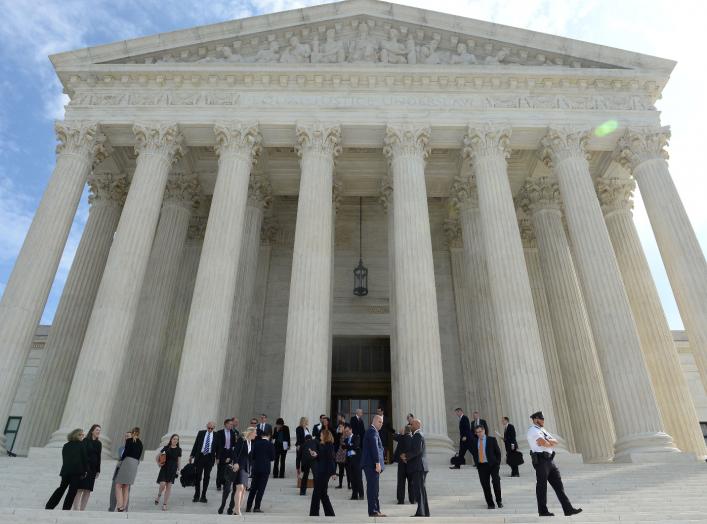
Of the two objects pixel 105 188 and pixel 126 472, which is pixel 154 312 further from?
pixel 126 472

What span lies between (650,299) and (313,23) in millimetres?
21721

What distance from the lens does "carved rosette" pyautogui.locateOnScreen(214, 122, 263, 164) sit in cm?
2550

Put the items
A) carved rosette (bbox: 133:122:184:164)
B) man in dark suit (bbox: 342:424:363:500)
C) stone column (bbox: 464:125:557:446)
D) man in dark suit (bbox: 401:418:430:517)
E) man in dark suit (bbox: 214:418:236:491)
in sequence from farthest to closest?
1. carved rosette (bbox: 133:122:184:164)
2. stone column (bbox: 464:125:557:446)
3. man in dark suit (bbox: 214:418:236:491)
4. man in dark suit (bbox: 342:424:363:500)
5. man in dark suit (bbox: 401:418:430:517)

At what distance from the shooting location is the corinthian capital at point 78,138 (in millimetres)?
25188

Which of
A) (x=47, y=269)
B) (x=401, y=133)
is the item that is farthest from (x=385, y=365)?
(x=47, y=269)

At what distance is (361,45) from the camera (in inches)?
1114

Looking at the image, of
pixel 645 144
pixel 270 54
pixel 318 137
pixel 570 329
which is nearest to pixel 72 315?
pixel 318 137

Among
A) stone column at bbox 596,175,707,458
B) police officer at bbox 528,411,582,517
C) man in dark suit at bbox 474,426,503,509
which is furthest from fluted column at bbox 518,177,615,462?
police officer at bbox 528,411,582,517

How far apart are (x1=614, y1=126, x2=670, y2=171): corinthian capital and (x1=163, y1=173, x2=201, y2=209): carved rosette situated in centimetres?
2207

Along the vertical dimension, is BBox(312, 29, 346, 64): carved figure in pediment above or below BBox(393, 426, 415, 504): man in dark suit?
above

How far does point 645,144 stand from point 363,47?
14461mm

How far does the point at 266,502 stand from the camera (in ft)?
43.9

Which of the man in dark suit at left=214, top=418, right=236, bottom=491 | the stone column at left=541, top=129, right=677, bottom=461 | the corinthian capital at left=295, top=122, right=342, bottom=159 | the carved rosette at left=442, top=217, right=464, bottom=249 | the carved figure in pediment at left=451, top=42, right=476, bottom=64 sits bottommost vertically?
the man in dark suit at left=214, top=418, right=236, bottom=491

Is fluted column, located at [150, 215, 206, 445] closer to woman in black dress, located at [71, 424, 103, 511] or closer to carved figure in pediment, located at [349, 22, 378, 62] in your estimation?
carved figure in pediment, located at [349, 22, 378, 62]
